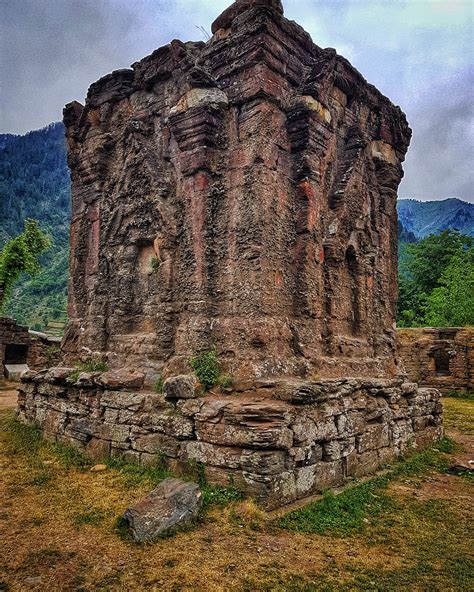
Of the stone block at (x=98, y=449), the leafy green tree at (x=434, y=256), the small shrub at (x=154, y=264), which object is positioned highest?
the leafy green tree at (x=434, y=256)

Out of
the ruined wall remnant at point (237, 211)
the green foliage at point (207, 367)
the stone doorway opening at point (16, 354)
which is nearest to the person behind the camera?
the green foliage at point (207, 367)

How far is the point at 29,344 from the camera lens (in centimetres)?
2069

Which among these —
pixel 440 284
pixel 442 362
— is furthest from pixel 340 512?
pixel 440 284

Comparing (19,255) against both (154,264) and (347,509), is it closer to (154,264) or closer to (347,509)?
(154,264)

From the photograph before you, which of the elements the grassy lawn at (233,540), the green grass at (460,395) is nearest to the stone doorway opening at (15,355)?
the grassy lawn at (233,540)

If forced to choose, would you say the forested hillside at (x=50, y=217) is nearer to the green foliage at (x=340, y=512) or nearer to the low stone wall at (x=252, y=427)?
the low stone wall at (x=252, y=427)

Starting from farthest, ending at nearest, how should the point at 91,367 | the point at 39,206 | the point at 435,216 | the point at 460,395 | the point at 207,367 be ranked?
the point at 435,216 < the point at 39,206 < the point at 460,395 < the point at 91,367 < the point at 207,367

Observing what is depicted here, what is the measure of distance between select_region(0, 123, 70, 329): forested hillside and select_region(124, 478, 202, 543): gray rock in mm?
40811

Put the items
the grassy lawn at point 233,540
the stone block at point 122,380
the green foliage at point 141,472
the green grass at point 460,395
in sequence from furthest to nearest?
the green grass at point 460,395
the stone block at point 122,380
the green foliage at point 141,472
the grassy lawn at point 233,540

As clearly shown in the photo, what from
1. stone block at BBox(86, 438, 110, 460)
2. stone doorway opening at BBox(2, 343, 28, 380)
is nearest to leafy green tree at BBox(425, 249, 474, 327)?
stone doorway opening at BBox(2, 343, 28, 380)

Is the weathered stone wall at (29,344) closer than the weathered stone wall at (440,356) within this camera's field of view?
No

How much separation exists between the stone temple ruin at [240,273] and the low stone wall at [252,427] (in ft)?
0.08

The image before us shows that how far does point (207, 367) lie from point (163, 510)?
2026mm

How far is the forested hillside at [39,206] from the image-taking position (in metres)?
56.0
